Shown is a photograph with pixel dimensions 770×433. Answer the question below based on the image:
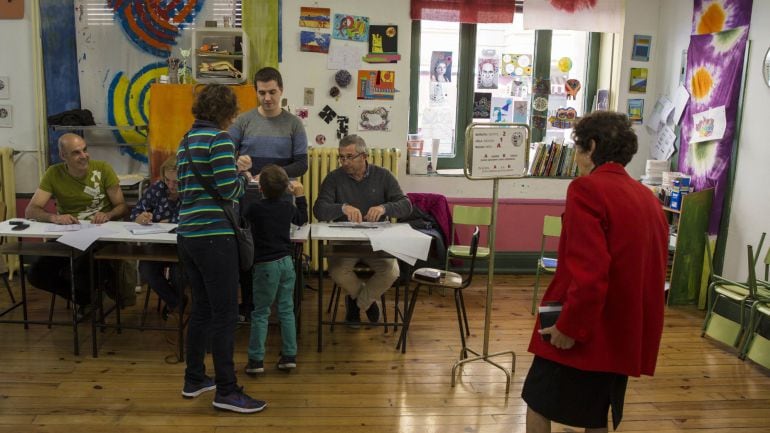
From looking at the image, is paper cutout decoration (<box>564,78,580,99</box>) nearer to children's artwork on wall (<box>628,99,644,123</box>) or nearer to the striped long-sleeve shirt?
children's artwork on wall (<box>628,99,644,123</box>)

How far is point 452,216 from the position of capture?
5.20 metres

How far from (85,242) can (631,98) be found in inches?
177

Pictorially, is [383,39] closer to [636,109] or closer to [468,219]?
[468,219]

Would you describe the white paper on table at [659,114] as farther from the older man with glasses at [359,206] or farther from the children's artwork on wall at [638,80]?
the older man with glasses at [359,206]

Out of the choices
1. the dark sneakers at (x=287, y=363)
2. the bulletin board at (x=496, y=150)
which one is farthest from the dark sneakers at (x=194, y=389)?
the bulletin board at (x=496, y=150)

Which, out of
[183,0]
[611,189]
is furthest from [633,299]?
[183,0]

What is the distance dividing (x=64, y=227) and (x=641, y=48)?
4.72 metres

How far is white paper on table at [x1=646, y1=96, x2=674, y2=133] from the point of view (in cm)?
528

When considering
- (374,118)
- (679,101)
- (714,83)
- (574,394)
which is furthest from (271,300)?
(679,101)

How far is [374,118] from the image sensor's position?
17.4 ft

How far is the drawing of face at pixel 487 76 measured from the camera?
5.54 m

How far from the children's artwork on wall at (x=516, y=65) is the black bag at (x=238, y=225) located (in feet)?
11.3

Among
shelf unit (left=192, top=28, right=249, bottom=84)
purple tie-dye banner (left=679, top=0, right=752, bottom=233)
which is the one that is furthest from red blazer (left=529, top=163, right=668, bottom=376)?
shelf unit (left=192, top=28, right=249, bottom=84)

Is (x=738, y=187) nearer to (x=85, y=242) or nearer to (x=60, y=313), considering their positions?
(x=85, y=242)
